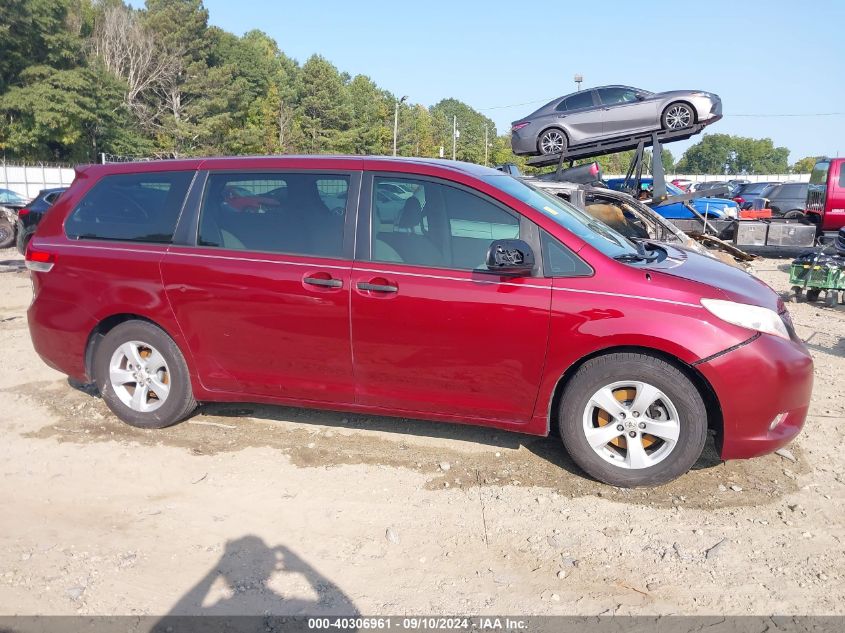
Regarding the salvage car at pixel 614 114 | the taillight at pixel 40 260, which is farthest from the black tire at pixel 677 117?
the taillight at pixel 40 260

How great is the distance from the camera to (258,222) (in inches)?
175

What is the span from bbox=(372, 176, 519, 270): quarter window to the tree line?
3801 centimetres

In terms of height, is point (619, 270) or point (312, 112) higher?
point (312, 112)

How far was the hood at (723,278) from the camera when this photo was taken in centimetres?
386

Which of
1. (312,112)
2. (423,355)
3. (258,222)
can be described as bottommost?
(423,355)

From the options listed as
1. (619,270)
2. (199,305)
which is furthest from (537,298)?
(199,305)

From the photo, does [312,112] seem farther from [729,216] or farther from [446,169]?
[446,169]

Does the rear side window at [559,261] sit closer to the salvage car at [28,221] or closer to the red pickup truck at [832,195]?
the salvage car at [28,221]

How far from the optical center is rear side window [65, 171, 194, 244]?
15.3 feet

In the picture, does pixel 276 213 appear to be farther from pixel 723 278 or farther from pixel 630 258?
pixel 723 278

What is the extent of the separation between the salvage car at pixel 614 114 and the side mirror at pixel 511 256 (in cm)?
1026

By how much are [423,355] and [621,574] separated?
159 centimetres

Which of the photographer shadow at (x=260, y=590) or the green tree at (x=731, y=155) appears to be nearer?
the photographer shadow at (x=260, y=590)

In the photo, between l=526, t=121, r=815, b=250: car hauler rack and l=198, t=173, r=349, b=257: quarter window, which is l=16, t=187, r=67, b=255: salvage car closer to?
l=526, t=121, r=815, b=250: car hauler rack
